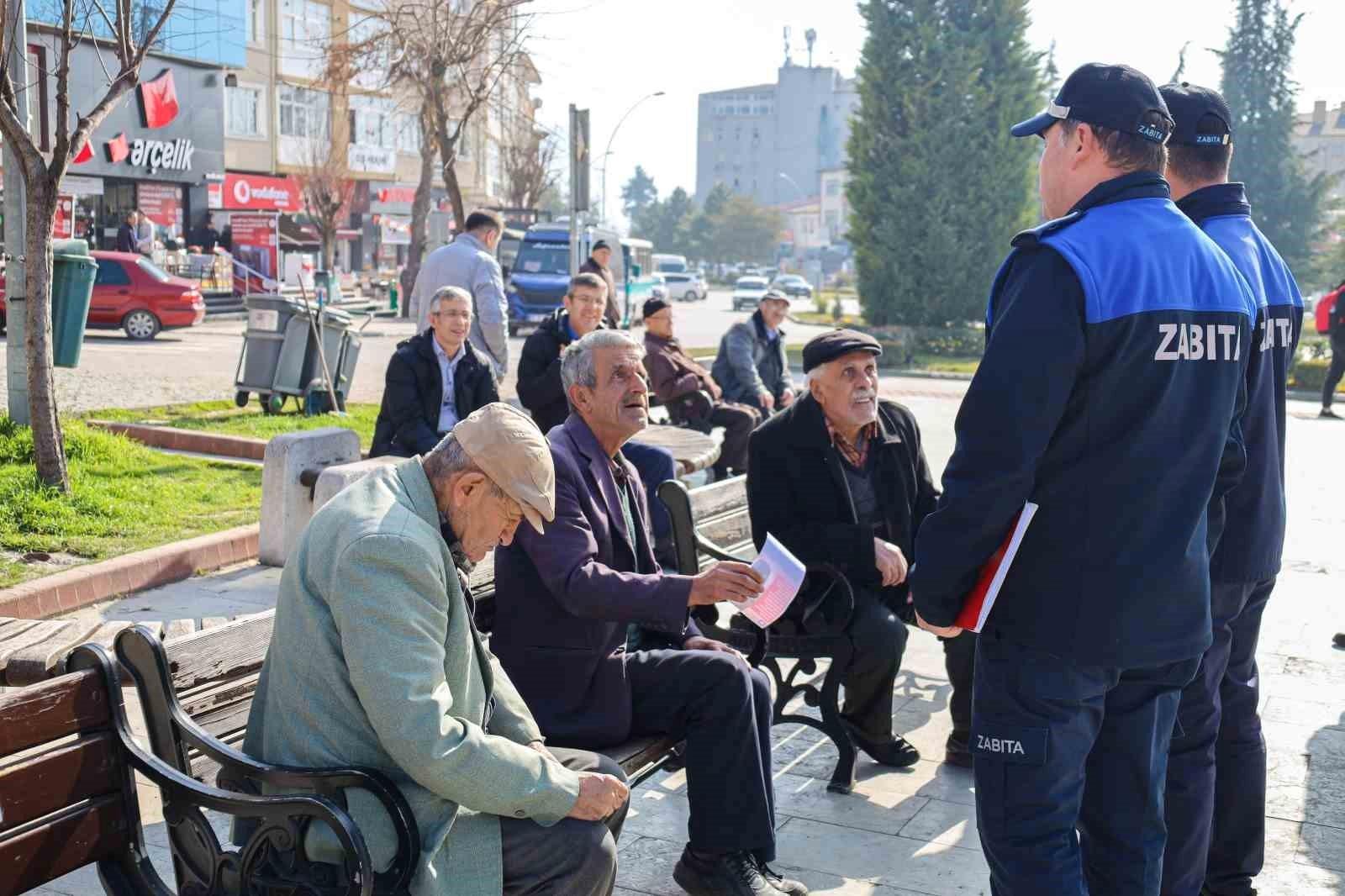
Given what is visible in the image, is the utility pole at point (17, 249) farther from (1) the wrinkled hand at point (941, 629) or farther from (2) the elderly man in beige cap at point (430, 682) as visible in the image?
(1) the wrinkled hand at point (941, 629)

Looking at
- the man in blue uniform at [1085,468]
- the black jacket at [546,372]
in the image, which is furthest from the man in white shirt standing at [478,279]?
the man in blue uniform at [1085,468]

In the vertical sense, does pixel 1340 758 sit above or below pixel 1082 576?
below

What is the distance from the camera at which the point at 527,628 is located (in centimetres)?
391

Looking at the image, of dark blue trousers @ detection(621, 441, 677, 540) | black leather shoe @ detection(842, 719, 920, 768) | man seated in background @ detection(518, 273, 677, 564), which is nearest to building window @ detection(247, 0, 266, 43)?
man seated in background @ detection(518, 273, 677, 564)

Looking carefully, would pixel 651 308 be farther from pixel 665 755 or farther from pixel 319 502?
pixel 665 755

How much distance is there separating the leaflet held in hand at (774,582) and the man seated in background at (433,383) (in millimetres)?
3836

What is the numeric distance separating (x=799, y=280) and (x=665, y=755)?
Result: 6611cm

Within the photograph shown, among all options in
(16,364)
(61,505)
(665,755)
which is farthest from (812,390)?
(16,364)

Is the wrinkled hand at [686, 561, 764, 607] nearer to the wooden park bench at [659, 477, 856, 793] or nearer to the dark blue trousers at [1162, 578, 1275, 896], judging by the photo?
the wooden park bench at [659, 477, 856, 793]

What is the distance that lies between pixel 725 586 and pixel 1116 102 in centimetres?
166

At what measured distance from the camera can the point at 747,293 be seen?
5859 cm

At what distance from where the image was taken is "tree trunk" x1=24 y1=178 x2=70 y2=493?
8578mm

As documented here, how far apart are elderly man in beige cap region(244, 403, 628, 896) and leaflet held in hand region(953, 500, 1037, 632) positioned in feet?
2.85

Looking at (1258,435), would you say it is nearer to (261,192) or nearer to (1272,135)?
(261,192)
